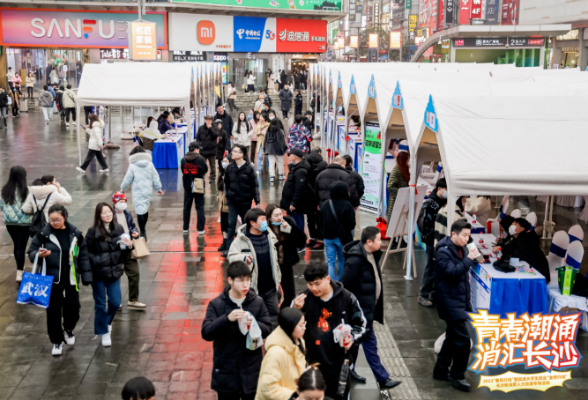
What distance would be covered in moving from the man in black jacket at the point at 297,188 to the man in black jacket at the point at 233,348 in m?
5.57

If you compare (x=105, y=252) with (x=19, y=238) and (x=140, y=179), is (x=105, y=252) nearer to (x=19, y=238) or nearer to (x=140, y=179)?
(x=19, y=238)

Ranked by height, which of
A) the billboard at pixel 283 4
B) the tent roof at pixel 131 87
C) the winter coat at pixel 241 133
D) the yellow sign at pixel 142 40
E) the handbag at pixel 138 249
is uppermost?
the billboard at pixel 283 4

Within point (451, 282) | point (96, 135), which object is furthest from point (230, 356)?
point (96, 135)

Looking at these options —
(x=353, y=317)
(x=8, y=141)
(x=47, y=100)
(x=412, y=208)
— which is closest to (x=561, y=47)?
(x=47, y=100)

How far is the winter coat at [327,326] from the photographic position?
5.19 m

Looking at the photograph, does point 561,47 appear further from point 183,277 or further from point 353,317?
point 353,317

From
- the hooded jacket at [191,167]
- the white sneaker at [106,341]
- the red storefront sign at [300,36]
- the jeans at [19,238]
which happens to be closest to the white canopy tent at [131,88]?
the hooded jacket at [191,167]

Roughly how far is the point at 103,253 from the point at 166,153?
12334 millimetres

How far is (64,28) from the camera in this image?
34.7 m

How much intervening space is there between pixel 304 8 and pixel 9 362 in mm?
35180

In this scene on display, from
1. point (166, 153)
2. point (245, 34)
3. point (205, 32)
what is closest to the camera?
point (166, 153)

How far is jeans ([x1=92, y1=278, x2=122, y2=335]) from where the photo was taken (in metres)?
7.30

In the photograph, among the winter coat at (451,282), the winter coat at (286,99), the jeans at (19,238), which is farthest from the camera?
the winter coat at (286,99)

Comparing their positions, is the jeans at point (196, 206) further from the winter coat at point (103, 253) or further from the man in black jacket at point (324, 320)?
the man in black jacket at point (324, 320)
